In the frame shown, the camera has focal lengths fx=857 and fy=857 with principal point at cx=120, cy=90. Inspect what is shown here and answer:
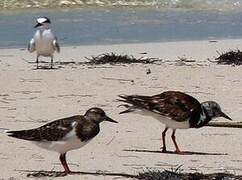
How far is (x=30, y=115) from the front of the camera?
29.8ft

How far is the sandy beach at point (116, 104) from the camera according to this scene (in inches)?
279

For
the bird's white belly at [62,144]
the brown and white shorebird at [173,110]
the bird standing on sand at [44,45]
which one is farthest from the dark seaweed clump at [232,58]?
the bird's white belly at [62,144]

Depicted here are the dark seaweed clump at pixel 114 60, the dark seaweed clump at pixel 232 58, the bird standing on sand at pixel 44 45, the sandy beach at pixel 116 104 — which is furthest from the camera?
the bird standing on sand at pixel 44 45

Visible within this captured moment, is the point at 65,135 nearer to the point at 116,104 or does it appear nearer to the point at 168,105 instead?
the point at 168,105

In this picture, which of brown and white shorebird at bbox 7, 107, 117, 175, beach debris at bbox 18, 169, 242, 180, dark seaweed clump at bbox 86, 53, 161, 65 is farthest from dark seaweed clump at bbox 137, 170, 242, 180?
dark seaweed clump at bbox 86, 53, 161, 65

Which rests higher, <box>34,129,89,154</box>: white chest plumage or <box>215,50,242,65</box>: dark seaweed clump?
<box>34,129,89,154</box>: white chest plumage

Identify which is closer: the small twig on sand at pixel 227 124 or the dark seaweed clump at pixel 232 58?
the small twig on sand at pixel 227 124

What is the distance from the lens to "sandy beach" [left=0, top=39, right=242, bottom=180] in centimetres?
708

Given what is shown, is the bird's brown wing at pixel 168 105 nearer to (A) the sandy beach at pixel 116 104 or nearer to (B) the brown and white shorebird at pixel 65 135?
(A) the sandy beach at pixel 116 104

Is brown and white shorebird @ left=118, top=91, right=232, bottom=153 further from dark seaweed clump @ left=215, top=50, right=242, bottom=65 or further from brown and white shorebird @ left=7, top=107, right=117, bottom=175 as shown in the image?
dark seaweed clump @ left=215, top=50, right=242, bottom=65

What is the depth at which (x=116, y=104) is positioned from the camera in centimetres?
972

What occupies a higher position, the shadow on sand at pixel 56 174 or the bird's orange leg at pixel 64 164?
the bird's orange leg at pixel 64 164

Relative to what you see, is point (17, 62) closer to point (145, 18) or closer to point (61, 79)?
point (61, 79)

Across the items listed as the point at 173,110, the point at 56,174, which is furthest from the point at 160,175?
the point at 173,110
